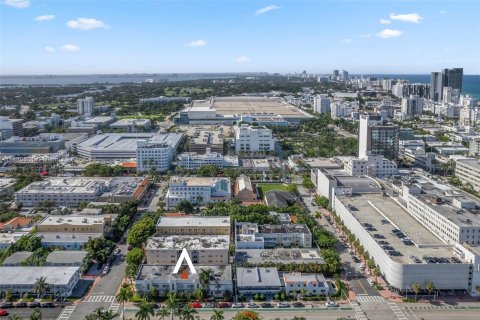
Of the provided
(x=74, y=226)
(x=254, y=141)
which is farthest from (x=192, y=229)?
(x=254, y=141)

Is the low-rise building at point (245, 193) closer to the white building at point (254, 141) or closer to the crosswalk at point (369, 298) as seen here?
the crosswalk at point (369, 298)

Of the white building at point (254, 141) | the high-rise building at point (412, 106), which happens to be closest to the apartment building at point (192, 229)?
the white building at point (254, 141)

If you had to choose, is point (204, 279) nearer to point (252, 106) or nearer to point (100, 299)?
point (100, 299)

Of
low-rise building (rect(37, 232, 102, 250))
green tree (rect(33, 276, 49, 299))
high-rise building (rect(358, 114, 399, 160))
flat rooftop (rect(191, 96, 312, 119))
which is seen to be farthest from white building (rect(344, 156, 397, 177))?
flat rooftop (rect(191, 96, 312, 119))

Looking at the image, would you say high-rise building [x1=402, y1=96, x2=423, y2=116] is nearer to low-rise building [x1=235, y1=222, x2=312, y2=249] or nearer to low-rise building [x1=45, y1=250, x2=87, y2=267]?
low-rise building [x1=235, y1=222, x2=312, y2=249]

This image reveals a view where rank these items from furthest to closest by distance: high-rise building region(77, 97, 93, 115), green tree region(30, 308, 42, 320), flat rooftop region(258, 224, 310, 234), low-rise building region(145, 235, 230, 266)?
high-rise building region(77, 97, 93, 115) → flat rooftop region(258, 224, 310, 234) → low-rise building region(145, 235, 230, 266) → green tree region(30, 308, 42, 320)
